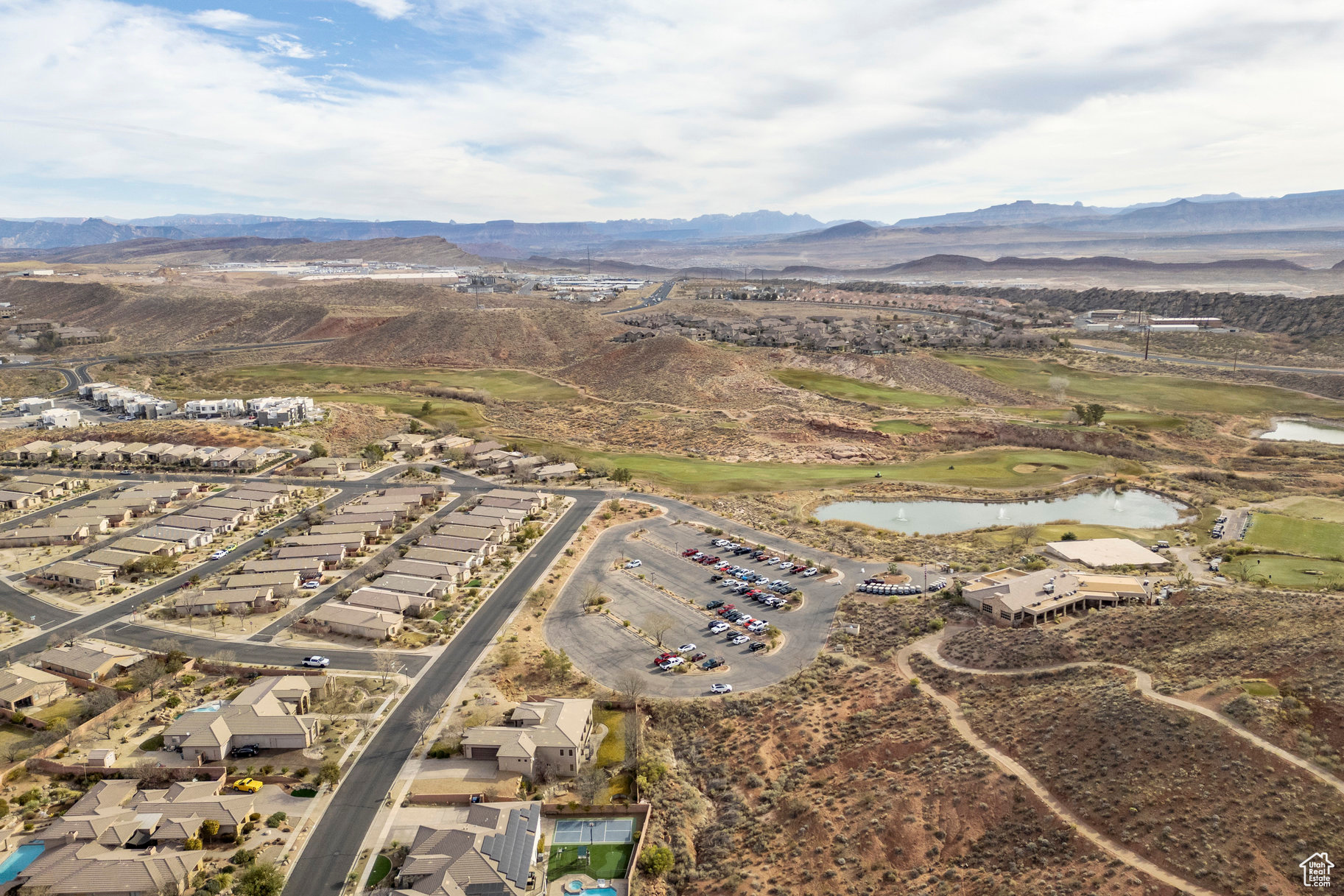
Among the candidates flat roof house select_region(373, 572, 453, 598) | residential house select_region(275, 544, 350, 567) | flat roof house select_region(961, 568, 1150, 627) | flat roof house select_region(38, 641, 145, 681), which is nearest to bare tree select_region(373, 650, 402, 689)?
flat roof house select_region(373, 572, 453, 598)

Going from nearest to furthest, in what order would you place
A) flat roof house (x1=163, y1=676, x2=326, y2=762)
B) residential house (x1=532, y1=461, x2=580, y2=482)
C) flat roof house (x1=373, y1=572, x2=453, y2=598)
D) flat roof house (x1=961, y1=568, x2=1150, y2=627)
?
1. flat roof house (x1=163, y1=676, x2=326, y2=762)
2. flat roof house (x1=961, y1=568, x2=1150, y2=627)
3. flat roof house (x1=373, y1=572, x2=453, y2=598)
4. residential house (x1=532, y1=461, x2=580, y2=482)

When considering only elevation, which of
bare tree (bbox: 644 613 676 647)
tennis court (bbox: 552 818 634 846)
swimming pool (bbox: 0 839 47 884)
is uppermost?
bare tree (bbox: 644 613 676 647)

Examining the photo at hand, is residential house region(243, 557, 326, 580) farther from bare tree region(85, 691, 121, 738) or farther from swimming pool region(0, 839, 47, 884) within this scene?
swimming pool region(0, 839, 47, 884)

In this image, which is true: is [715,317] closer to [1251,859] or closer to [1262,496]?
[1262,496]

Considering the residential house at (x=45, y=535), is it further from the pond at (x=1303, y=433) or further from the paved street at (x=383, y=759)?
the pond at (x=1303, y=433)

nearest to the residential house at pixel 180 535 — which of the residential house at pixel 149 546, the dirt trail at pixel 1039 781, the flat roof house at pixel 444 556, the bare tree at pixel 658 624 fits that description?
the residential house at pixel 149 546
